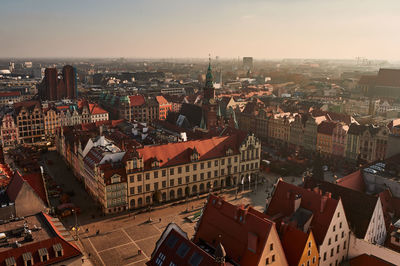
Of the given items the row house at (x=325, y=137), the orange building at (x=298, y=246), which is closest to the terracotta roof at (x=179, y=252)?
the orange building at (x=298, y=246)

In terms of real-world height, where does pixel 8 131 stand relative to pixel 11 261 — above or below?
below

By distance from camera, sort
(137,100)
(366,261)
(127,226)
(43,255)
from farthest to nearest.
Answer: (137,100) < (127,226) < (366,261) < (43,255)

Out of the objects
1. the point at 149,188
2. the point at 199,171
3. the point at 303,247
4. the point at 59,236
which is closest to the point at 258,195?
the point at 199,171

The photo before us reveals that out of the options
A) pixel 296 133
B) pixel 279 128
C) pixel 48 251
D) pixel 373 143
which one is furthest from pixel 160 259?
pixel 279 128

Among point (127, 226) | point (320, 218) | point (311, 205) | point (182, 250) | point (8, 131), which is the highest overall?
point (311, 205)

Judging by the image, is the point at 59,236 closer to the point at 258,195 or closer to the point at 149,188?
the point at 149,188

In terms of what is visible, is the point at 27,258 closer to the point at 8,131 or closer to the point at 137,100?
the point at 8,131
